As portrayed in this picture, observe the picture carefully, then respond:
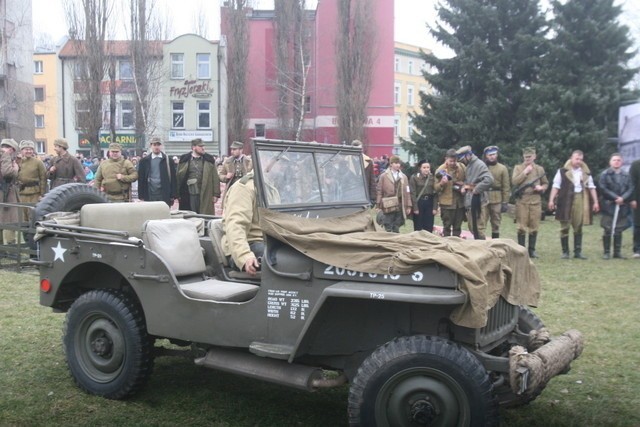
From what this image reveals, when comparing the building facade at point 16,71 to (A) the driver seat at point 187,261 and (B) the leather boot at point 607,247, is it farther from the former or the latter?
(A) the driver seat at point 187,261

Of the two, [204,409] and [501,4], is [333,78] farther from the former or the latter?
[204,409]

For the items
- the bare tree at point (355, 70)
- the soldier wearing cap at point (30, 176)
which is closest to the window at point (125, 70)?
the bare tree at point (355, 70)

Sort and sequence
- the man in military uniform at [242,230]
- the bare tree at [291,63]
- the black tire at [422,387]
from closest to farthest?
the black tire at [422,387] < the man in military uniform at [242,230] < the bare tree at [291,63]

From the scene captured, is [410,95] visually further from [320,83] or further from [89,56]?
[89,56]

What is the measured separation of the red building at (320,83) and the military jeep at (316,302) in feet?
103

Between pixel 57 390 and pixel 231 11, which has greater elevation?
pixel 231 11

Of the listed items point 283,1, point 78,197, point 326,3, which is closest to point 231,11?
point 283,1

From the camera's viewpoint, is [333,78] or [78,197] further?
[333,78]

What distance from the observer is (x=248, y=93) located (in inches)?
1410

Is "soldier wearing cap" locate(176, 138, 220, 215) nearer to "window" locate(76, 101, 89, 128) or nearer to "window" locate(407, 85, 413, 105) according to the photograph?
"window" locate(76, 101, 89, 128)

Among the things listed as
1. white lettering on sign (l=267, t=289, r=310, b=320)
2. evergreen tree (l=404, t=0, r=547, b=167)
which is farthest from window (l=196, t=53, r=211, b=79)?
white lettering on sign (l=267, t=289, r=310, b=320)

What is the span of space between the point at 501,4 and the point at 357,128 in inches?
501

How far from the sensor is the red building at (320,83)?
119ft

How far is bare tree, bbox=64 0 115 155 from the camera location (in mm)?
29312
